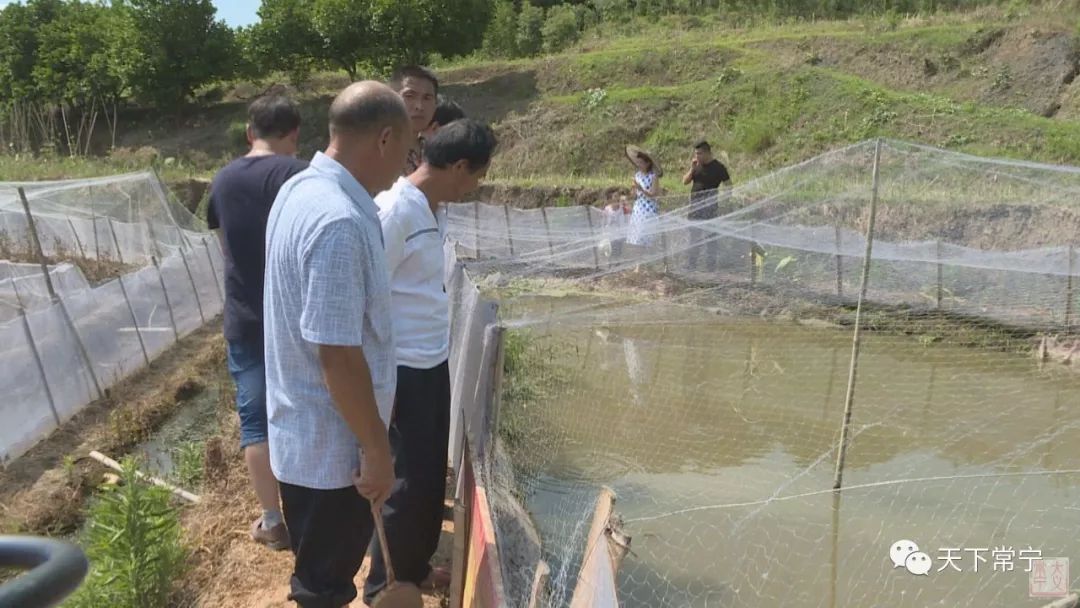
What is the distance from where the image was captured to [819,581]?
3.76m

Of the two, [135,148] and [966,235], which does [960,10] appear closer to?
[966,235]

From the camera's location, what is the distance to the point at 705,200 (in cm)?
786

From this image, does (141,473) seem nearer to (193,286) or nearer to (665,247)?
(193,286)

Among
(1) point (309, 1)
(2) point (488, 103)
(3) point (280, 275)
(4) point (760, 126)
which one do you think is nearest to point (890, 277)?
(3) point (280, 275)

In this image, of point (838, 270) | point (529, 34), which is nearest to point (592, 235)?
point (838, 270)

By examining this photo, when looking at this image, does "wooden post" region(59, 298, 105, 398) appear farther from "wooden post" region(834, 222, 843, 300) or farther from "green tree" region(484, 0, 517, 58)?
"green tree" region(484, 0, 517, 58)

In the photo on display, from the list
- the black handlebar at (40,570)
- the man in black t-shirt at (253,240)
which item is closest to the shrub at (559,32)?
the man in black t-shirt at (253,240)

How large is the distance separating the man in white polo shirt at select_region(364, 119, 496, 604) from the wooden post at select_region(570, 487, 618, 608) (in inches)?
31.0

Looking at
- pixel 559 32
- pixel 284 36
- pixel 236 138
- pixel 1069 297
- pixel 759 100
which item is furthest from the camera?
pixel 559 32

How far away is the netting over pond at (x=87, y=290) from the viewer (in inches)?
185

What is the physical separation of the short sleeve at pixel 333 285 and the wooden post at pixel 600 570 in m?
0.62

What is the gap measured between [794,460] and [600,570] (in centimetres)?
373

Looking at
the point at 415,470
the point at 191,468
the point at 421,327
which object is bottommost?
the point at 191,468

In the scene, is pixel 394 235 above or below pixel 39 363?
above
